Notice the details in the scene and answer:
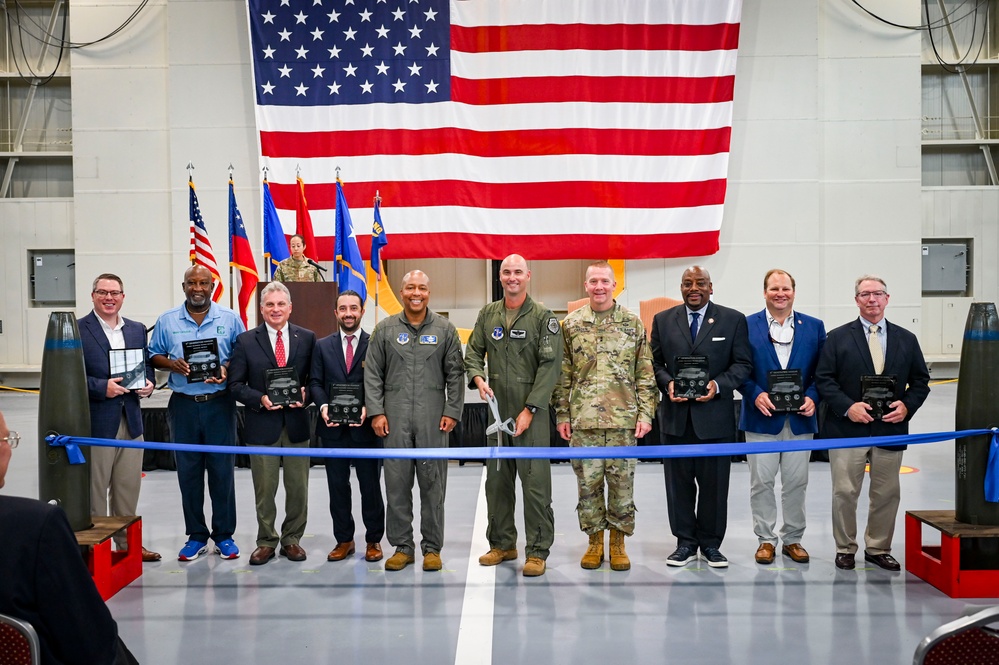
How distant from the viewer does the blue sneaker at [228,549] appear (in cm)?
562

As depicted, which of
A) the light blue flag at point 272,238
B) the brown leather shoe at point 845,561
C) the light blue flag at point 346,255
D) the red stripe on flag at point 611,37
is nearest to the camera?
the brown leather shoe at point 845,561

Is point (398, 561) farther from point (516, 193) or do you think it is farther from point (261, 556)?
point (516, 193)

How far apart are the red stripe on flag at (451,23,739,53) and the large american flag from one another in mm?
22

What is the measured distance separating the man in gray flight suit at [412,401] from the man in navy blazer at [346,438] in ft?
0.76

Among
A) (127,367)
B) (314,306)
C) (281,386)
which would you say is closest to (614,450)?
(281,386)

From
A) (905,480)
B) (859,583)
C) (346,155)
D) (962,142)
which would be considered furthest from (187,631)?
(962,142)

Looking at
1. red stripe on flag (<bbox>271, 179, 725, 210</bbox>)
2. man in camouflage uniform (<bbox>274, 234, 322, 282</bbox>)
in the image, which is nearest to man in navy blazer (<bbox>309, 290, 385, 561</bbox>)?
man in camouflage uniform (<bbox>274, 234, 322, 282</bbox>)

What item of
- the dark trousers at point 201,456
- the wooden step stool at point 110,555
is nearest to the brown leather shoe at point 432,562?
the dark trousers at point 201,456

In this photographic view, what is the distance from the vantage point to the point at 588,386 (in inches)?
210

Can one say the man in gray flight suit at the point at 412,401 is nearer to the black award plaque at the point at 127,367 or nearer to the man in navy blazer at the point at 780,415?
the black award plaque at the point at 127,367

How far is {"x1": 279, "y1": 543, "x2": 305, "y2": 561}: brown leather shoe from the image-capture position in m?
5.56

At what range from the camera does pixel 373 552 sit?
5.55 meters

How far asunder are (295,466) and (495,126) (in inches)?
369

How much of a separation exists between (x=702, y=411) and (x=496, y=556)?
1592mm
